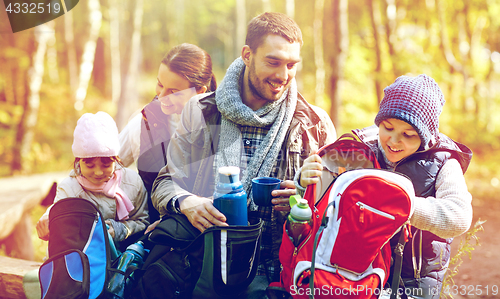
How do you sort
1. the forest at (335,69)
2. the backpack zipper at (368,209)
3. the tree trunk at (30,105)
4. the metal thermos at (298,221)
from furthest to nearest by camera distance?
1. the forest at (335,69)
2. the tree trunk at (30,105)
3. the metal thermos at (298,221)
4. the backpack zipper at (368,209)

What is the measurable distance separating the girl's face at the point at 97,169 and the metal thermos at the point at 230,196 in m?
0.90

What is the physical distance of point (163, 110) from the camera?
3.02 meters

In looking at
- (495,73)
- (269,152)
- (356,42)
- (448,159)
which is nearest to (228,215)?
(269,152)

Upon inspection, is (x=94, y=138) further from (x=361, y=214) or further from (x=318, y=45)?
(x=318, y=45)

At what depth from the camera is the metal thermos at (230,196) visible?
1.88 metres

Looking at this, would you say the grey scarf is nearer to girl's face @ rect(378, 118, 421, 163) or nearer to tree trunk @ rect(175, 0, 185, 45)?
girl's face @ rect(378, 118, 421, 163)

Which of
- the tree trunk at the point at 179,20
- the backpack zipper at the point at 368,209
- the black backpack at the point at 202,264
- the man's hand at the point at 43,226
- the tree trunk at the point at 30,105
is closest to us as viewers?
the backpack zipper at the point at 368,209

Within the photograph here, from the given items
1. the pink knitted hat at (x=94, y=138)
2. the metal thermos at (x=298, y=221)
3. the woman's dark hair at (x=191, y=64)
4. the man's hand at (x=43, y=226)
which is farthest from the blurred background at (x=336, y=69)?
the metal thermos at (x=298, y=221)

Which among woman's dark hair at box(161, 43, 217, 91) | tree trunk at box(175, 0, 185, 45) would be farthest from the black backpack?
tree trunk at box(175, 0, 185, 45)

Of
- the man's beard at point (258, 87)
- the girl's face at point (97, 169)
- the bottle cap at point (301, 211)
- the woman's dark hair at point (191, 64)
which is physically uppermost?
the woman's dark hair at point (191, 64)

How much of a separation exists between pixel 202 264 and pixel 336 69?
604cm

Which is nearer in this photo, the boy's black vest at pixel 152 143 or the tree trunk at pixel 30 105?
the boy's black vest at pixel 152 143

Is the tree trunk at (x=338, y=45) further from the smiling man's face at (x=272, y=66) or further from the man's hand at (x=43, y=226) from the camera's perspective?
the man's hand at (x=43, y=226)

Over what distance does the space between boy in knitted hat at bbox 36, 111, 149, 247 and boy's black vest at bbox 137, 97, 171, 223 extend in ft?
1.11
